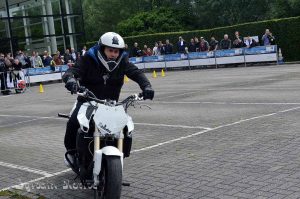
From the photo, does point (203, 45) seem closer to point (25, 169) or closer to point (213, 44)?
point (213, 44)

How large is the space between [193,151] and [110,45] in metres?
2.65

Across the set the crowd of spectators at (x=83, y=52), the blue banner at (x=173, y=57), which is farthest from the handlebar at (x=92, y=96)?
the blue banner at (x=173, y=57)

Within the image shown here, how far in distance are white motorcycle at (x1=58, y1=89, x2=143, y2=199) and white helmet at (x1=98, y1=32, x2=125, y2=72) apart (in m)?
0.46

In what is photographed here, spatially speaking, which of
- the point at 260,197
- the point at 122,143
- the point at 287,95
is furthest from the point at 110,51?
the point at 287,95

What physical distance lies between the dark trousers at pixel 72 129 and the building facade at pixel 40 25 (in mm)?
32505

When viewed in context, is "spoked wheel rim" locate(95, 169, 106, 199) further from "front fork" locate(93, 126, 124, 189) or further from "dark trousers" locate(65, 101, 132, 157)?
"dark trousers" locate(65, 101, 132, 157)

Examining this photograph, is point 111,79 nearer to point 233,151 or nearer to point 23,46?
point 233,151

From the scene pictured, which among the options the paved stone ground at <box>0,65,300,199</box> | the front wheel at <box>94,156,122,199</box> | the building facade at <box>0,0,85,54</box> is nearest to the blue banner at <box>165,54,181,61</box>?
the building facade at <box>0,0,85,54</box>

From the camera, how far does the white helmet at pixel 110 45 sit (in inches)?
214

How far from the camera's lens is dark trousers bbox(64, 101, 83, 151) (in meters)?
5.78

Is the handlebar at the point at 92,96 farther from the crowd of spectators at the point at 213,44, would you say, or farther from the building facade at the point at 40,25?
the building facade at the point at 40,25

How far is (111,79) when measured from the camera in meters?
5.70

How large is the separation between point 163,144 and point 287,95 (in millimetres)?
5835

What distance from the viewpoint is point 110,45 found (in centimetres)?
543
